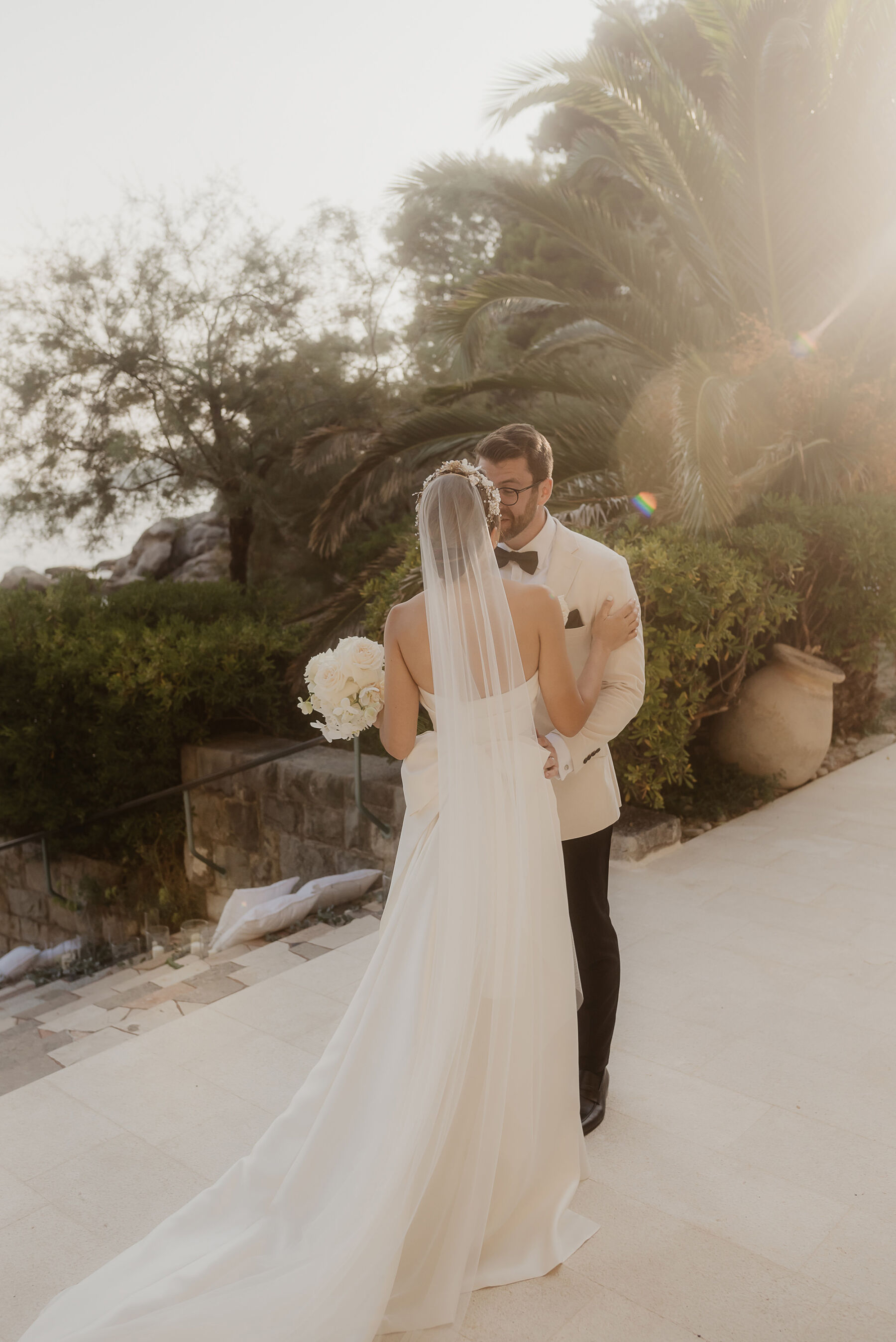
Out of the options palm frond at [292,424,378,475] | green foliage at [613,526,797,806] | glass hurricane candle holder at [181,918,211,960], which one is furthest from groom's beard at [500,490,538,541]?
palm frond at [292,424,378,475]

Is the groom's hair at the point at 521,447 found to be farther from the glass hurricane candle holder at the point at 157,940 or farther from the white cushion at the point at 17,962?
the white cushion at the point at 17,962

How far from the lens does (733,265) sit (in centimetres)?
832

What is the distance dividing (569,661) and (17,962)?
6.85 m

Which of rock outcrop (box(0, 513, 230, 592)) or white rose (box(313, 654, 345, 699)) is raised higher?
rock outcrop (box(0, 513, 230, 592))

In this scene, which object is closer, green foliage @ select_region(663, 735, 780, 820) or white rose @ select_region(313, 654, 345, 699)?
white rose @ select_region(313, 654, 345, 699)

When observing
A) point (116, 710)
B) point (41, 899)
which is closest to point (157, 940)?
point (116, 710)

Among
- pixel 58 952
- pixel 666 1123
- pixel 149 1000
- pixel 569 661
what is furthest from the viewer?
pixel 58 952

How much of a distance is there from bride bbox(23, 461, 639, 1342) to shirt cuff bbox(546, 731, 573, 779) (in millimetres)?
95

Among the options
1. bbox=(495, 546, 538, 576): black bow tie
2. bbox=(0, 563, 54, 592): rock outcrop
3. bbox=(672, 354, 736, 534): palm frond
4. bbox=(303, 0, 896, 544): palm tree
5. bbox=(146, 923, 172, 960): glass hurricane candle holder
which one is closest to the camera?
bbox=(495, 546, 538, 576): black bow tie

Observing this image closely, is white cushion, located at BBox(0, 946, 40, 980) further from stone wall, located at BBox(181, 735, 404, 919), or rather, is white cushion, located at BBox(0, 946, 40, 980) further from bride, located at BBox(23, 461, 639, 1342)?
bride, located at BBox(23, 461, 639, 1342)

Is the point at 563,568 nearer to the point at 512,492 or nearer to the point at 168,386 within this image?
the point at 512,492

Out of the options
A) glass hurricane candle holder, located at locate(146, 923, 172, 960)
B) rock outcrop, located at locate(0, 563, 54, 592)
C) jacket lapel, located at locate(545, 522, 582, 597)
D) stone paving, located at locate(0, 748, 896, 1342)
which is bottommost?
glass hurricane candle holder, located at locate(146, 923, 172, 960)

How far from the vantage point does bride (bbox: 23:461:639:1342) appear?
202 cm

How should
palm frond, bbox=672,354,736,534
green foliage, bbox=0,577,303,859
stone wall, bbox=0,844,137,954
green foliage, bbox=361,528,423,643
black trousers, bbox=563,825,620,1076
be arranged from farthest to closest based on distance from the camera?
1. stone wall, bbox=0,844,137,954
2. green foliage, bbox=0,577,303,859
3. green foliage, bbox=361,528,423,643
4. palm frond, bbox=672,354,736,534
5. black trousers, bbox=563,825,620,1076
